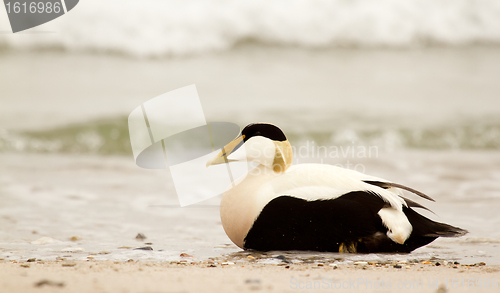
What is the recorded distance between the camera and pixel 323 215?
2.90 metres

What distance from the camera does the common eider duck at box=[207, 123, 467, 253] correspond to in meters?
2.90

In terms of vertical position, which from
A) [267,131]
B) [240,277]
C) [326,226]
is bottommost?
[240,277]

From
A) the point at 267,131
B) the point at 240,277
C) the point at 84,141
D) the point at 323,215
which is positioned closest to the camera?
the point at 240,277

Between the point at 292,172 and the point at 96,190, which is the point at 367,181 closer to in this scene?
the point at 292,172

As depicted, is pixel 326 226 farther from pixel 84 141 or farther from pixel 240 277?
pixel 84 141

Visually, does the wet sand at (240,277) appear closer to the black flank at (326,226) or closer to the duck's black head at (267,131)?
the black flank at (326,226)

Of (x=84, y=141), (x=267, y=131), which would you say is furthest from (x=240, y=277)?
(x=84, y=141)

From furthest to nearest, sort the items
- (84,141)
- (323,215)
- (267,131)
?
(84,141) → (267,131) → (323,215)

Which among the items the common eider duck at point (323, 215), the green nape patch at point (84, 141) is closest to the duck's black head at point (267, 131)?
the common eider duck at point (323, 215)

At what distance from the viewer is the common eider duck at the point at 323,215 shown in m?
2.90

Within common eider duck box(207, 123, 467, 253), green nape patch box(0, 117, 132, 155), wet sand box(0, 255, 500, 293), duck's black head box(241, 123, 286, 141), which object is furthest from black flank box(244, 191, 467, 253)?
green nape patch box(0, 117, 132, 155)

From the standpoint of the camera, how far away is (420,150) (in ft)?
29.0

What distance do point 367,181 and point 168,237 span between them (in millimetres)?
1700

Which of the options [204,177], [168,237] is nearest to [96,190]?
[204,177]
